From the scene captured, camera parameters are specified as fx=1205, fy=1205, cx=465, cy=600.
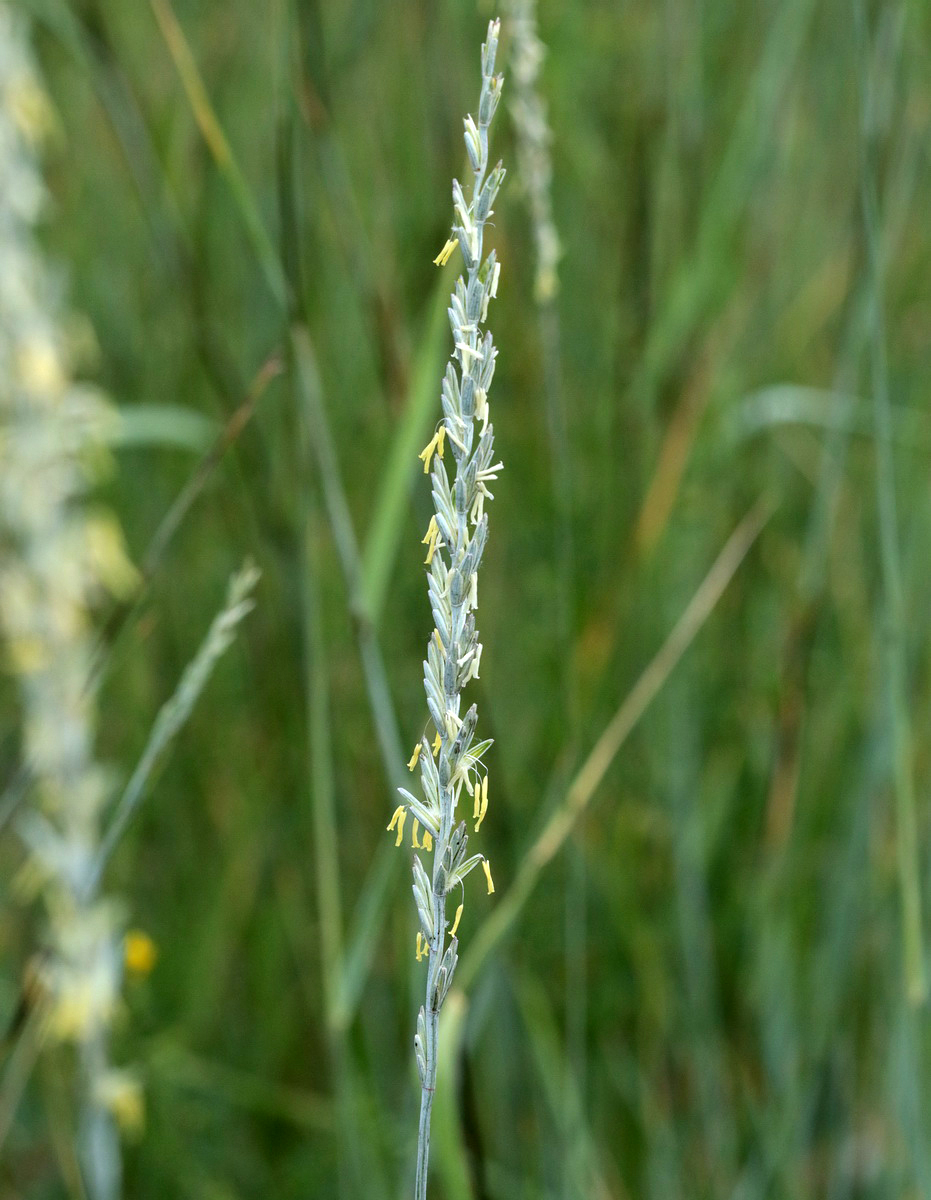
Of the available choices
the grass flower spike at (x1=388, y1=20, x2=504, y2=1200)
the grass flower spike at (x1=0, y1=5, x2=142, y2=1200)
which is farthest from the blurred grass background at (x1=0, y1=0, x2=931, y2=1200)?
the grass flower spike at (x1=388, y1=20, x2=504, y2=1200)

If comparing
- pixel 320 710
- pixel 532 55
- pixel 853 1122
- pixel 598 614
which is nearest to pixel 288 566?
pixel 598 614

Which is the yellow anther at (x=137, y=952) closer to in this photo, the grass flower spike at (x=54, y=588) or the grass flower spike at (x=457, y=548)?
the grass flower spike at (x=54, y=588)

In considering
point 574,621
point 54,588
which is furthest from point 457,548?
point 54,588

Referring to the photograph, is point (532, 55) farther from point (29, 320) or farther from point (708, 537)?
point (708, 537)

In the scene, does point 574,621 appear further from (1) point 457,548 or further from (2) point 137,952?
(1) point 457,548

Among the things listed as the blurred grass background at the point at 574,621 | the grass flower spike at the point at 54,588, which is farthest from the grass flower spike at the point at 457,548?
the grass flower spike at the point at 54,588
